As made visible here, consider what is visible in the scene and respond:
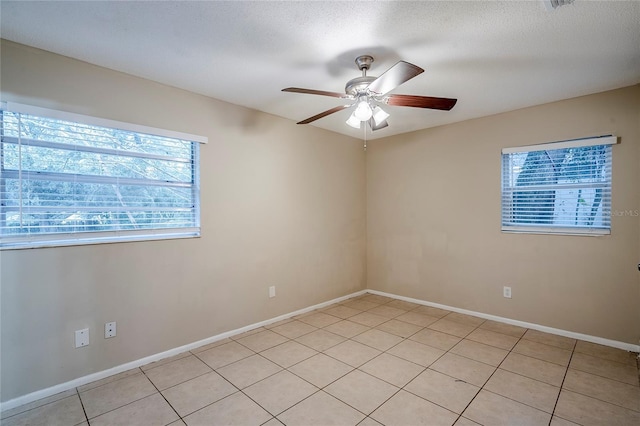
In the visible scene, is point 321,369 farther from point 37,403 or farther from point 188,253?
point 37,403

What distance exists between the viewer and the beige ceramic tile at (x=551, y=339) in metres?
2.86

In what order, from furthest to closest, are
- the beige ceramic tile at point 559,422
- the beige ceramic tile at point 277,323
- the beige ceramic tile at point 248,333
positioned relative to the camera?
the beige ceramic tile at point 277,323
the beige ceramic tile at point 248,333
the beige ceramic tile at point 559,422

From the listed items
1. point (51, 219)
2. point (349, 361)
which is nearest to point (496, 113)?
point (349, 361)

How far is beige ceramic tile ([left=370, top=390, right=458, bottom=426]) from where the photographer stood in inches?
72.3

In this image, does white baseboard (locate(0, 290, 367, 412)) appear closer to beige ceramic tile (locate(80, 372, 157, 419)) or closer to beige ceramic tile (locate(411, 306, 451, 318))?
beige ceramic tile (locate(80, 372, 157, 419))

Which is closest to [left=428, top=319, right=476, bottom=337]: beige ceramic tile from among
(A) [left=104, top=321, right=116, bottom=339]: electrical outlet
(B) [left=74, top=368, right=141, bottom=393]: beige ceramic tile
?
(B) [left=74, top=368, right=141, bottom=393]: beige ceramic tile

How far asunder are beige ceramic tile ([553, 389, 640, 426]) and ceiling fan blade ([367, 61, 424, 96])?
2.27m

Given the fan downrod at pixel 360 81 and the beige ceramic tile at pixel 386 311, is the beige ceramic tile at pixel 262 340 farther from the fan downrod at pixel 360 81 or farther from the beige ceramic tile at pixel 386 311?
the fan downrod at pixel 360 81

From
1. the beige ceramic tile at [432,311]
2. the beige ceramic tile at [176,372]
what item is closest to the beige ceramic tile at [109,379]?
the beige ceramic tile at [176,372]

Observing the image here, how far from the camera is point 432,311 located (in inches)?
152

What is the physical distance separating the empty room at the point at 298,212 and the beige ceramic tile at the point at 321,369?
0.02 meters

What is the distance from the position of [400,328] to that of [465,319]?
86 centimetres

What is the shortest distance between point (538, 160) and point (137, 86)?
3.93m

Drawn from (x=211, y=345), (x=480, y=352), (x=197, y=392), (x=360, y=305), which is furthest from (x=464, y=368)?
(x=211, y=345)
